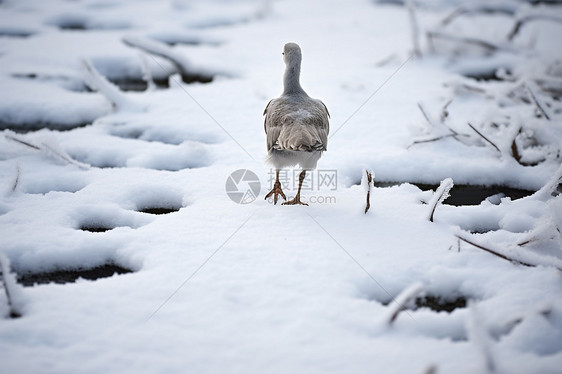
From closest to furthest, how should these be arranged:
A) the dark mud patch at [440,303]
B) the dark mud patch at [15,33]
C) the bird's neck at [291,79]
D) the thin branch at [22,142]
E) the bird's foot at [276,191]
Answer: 1. the dark mud patch at [440,303]
2. the bird's foot at [276,191]
3. the thin branch at [22,142]
4. the bird's neck at [291,79]
5. the dark mud patch at [15,33]

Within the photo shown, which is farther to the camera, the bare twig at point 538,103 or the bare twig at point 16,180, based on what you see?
the bare twig at point 538,103

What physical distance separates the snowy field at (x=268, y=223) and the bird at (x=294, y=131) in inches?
11.6

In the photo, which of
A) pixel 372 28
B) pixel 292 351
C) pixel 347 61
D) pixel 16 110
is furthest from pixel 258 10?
pixel 292 351

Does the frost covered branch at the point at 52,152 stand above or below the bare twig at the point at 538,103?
below

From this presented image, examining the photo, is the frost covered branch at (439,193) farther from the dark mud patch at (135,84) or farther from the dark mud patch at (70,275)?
the dark mud patch at (135,84)

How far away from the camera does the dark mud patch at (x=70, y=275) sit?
86.8 inches

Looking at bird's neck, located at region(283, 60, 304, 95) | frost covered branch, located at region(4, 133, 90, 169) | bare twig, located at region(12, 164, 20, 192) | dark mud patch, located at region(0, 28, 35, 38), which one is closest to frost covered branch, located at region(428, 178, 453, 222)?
bird's neck, located at region(283, 60, 304, 95)

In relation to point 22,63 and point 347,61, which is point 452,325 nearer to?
point 347,61

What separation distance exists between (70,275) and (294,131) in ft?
5.16

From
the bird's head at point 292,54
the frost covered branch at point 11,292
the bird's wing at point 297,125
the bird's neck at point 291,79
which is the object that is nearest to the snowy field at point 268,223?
the frost covered branch at point 11,292

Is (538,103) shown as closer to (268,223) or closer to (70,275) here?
(268,223)

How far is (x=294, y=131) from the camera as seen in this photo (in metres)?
2.80

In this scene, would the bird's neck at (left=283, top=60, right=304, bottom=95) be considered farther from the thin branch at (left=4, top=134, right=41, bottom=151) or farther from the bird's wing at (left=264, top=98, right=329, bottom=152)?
the thin branch at (left=4, top=134, right=41, bottom=151)

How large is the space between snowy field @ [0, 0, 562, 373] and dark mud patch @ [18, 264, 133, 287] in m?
0.01
